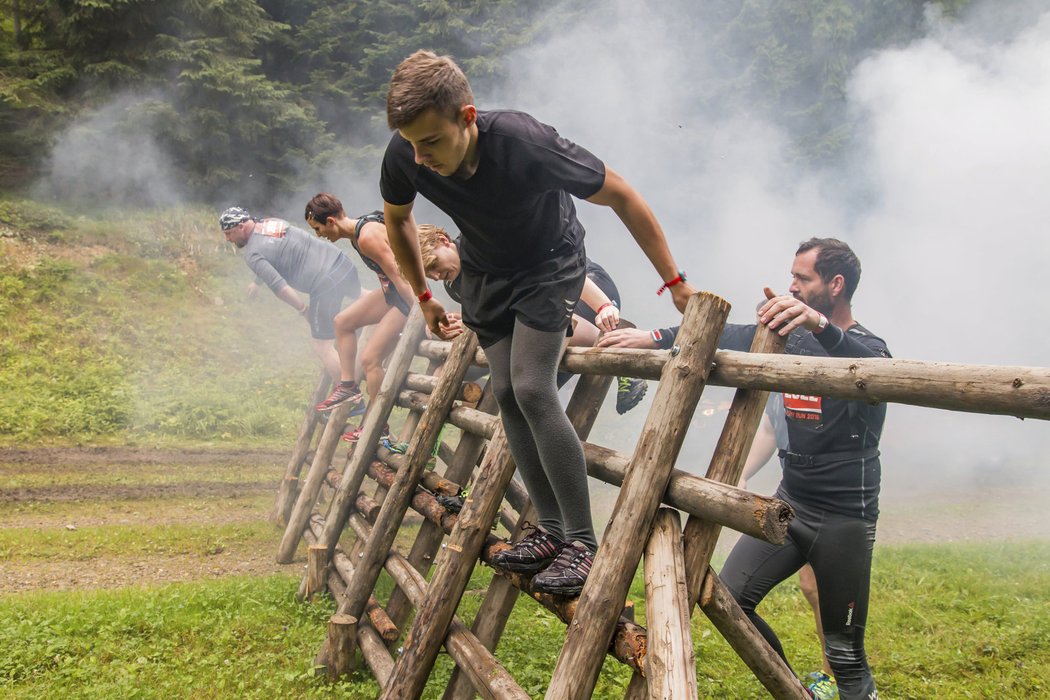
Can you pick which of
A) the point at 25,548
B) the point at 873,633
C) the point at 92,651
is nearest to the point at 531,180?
the point at 92,651

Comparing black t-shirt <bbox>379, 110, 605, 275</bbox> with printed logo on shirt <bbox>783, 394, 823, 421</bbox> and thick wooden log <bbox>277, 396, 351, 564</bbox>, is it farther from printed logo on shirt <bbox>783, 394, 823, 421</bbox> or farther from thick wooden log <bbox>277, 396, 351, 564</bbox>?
thick wooden log <bbox>277, 396, 351, 564</bbox>

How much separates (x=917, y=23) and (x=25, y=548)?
64.4ft

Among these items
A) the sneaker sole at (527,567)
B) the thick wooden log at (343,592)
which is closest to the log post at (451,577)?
the sneaker sole at (527,567)

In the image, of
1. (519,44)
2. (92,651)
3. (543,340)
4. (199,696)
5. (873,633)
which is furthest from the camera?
(519,44)

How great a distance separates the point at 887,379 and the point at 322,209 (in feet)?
14.0

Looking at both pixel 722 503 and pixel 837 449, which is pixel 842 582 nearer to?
pixel 837 449

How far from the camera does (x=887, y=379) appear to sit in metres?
2.14

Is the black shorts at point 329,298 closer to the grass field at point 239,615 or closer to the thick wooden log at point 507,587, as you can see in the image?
the grass field at point 239,615

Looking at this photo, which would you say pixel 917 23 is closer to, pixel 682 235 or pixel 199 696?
pixel 682 235

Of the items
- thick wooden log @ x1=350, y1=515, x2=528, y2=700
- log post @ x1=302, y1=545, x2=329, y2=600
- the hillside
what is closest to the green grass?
log post @ x1=302, y1=545, x2=329, y2=600

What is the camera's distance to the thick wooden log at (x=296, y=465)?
25.4ft

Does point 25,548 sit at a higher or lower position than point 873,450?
lower

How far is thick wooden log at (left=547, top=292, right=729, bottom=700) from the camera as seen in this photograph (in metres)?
2.45

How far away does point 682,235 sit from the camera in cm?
1847
